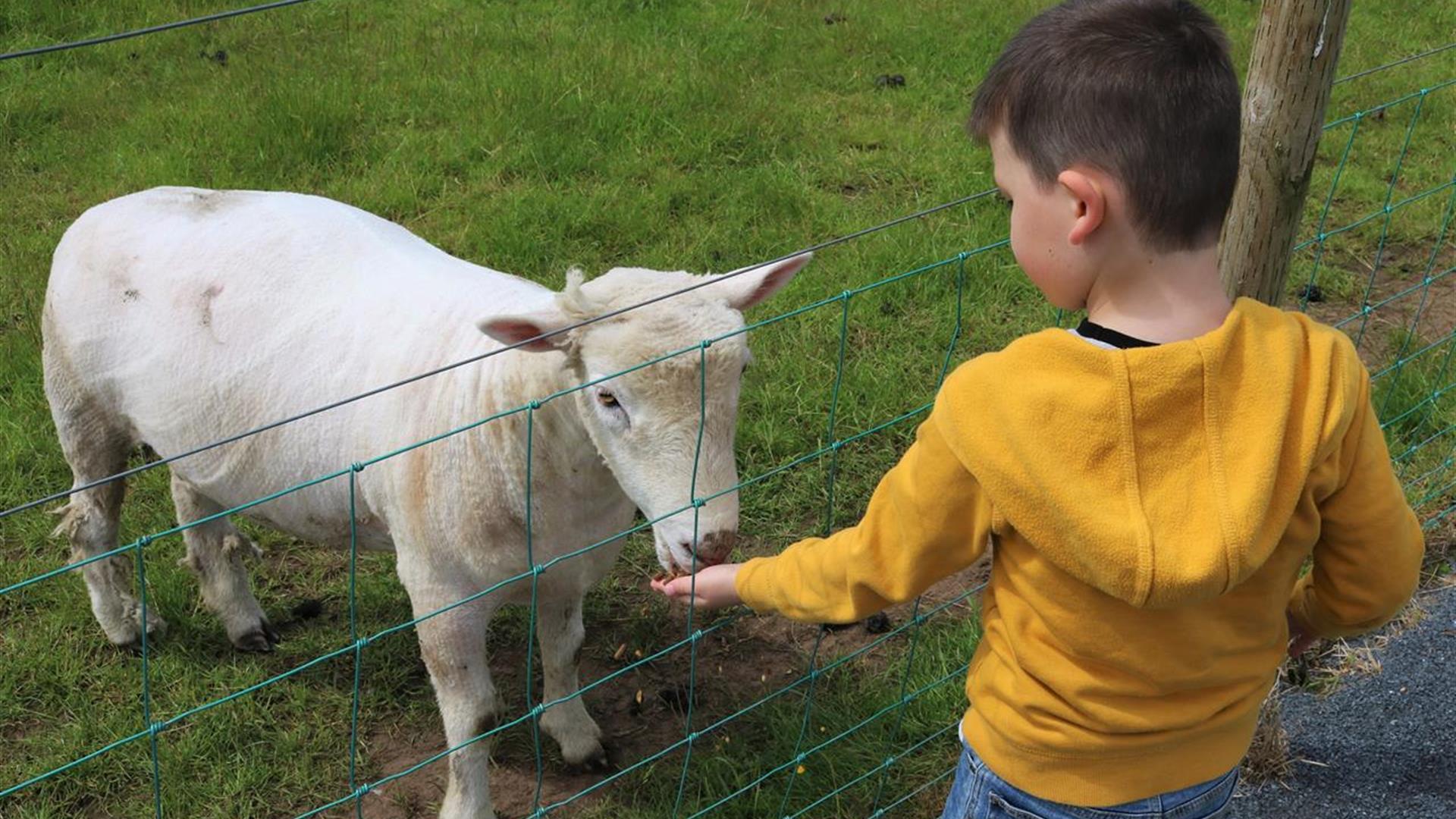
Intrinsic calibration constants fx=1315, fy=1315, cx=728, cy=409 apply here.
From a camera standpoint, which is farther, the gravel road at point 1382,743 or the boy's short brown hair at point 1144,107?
the gravel road at point 1382,743

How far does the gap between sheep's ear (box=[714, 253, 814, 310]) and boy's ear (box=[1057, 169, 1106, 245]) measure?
1.20 meters

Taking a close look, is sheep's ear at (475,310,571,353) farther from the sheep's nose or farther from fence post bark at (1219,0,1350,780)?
fence post bark at (1219,0,1350,780)

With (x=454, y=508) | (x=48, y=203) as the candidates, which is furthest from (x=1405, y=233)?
(x=48, y=203)

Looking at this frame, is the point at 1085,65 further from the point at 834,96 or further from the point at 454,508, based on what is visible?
the point at 834,96

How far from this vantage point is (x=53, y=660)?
3934 mm

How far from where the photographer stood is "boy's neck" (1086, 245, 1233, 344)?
5.58 feet

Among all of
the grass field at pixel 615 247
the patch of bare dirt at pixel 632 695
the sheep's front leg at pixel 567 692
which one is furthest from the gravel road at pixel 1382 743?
the sheep's front leg at pixel 567 692

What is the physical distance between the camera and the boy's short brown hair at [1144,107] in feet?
5.39

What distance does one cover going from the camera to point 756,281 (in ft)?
9.52

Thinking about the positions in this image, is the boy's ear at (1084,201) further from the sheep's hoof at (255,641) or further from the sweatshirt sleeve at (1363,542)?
the sheep's hoof at (255,641)

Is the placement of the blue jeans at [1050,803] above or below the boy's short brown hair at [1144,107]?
below

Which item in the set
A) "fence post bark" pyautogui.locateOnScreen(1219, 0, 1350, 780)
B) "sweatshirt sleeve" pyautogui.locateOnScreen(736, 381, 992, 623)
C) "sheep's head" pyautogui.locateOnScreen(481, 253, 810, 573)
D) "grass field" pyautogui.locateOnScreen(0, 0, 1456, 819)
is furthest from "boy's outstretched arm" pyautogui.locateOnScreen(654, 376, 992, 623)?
"fence post bark" pyautogui.locateOnScreen(1219, 0, 1350, 780)

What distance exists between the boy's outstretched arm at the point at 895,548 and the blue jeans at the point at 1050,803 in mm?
339

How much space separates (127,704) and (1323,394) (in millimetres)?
3421
